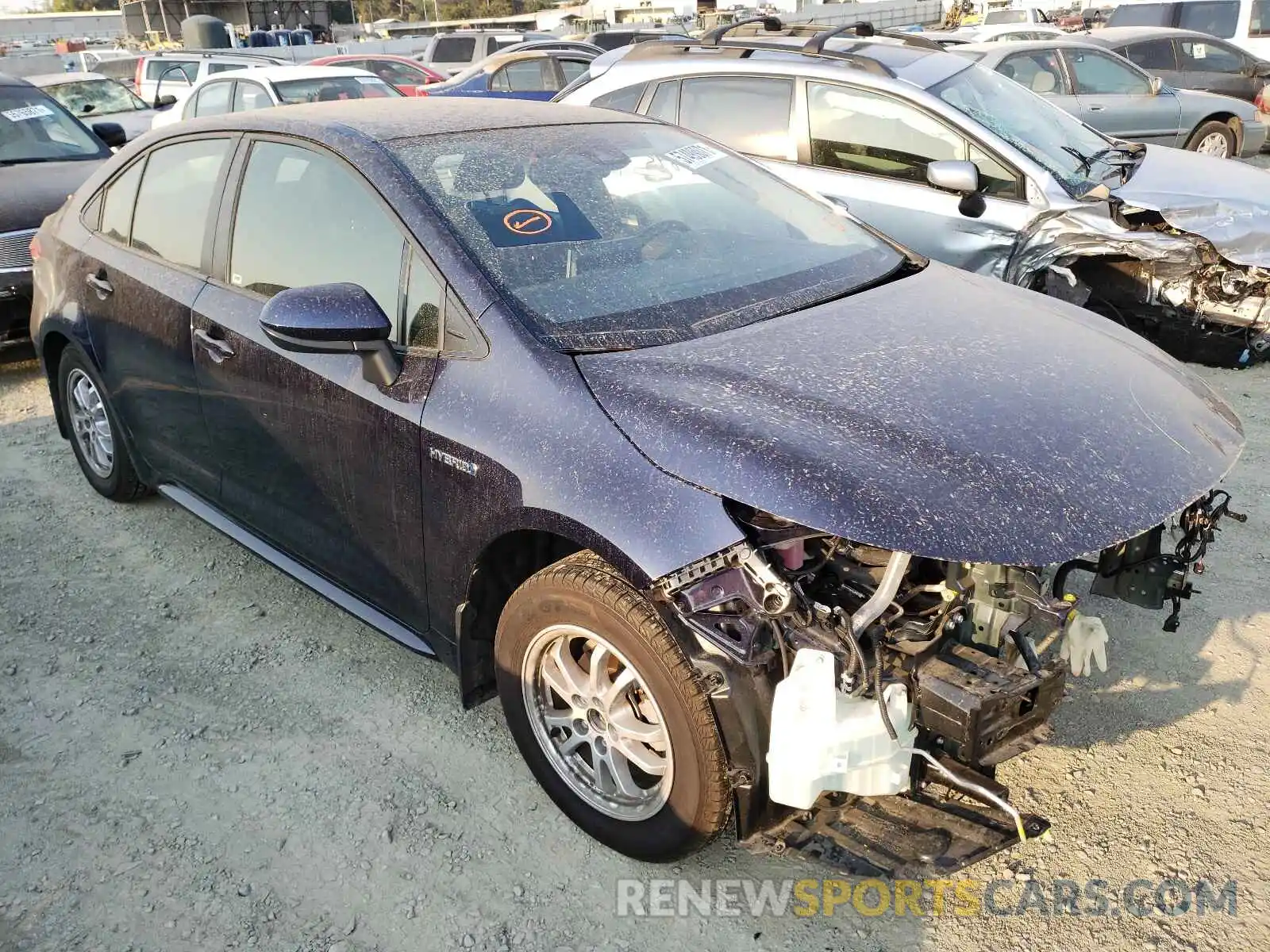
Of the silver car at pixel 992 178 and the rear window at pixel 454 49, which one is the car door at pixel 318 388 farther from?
the rear window at pixel 454 49

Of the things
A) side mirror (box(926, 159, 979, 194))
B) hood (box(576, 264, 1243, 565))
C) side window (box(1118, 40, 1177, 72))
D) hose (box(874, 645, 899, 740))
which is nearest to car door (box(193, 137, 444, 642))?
hood (box(576, 264, 1243, 565))

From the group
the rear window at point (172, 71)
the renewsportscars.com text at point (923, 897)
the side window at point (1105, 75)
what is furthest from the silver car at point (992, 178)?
the rear window at point (172, 71)

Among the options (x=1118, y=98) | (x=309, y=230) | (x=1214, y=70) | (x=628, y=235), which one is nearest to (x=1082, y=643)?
(x=628, y=235)

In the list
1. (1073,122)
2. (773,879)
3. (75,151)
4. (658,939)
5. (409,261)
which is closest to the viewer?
(658,939)

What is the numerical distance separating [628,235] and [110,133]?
22.1ft

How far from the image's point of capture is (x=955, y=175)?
5148mm

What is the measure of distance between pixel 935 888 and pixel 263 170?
114 inches

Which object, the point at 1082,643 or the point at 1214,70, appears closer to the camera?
the point at 1082,643

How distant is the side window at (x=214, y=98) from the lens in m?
10.6

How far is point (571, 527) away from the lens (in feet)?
7.80

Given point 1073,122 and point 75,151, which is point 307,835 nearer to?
point 1073,122

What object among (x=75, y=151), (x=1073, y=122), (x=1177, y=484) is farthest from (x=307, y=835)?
(x=75, y=151)

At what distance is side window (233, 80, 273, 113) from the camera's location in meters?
10.5

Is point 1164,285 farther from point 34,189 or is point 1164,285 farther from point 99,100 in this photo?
point 99,100
